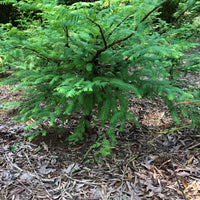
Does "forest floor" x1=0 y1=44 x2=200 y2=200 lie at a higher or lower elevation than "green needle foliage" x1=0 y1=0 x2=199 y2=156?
lower

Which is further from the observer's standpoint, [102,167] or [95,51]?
[102,167]

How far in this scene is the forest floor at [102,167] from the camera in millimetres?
1731

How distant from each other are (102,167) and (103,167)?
0.04 ft

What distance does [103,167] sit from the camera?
6.70 ft

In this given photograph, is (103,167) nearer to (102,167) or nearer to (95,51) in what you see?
(102,167)

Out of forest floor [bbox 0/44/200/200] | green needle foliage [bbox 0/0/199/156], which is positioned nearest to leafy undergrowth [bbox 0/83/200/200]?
forest floor [bbox 0/44/200/200]

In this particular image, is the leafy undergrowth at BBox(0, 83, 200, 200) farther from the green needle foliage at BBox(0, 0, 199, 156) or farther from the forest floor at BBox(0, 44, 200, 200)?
the green needle foliage at BBox(0, 0, 199, 156)

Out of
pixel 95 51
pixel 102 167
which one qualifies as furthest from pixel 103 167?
pixel 95 51

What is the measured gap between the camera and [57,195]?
68.7 inches

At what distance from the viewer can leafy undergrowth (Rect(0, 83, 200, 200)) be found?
174 centimetres

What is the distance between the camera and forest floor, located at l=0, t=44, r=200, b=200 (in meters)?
1.73

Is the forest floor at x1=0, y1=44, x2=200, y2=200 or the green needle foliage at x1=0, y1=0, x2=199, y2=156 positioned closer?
the green needle foliage at x1=0, y1=0, x2=199, y2=156

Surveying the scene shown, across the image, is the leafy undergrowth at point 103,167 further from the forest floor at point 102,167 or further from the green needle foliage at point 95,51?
the green needle foliage at point 95,51

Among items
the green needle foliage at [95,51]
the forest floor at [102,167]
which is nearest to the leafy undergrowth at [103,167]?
the forest floor at [102,167]
